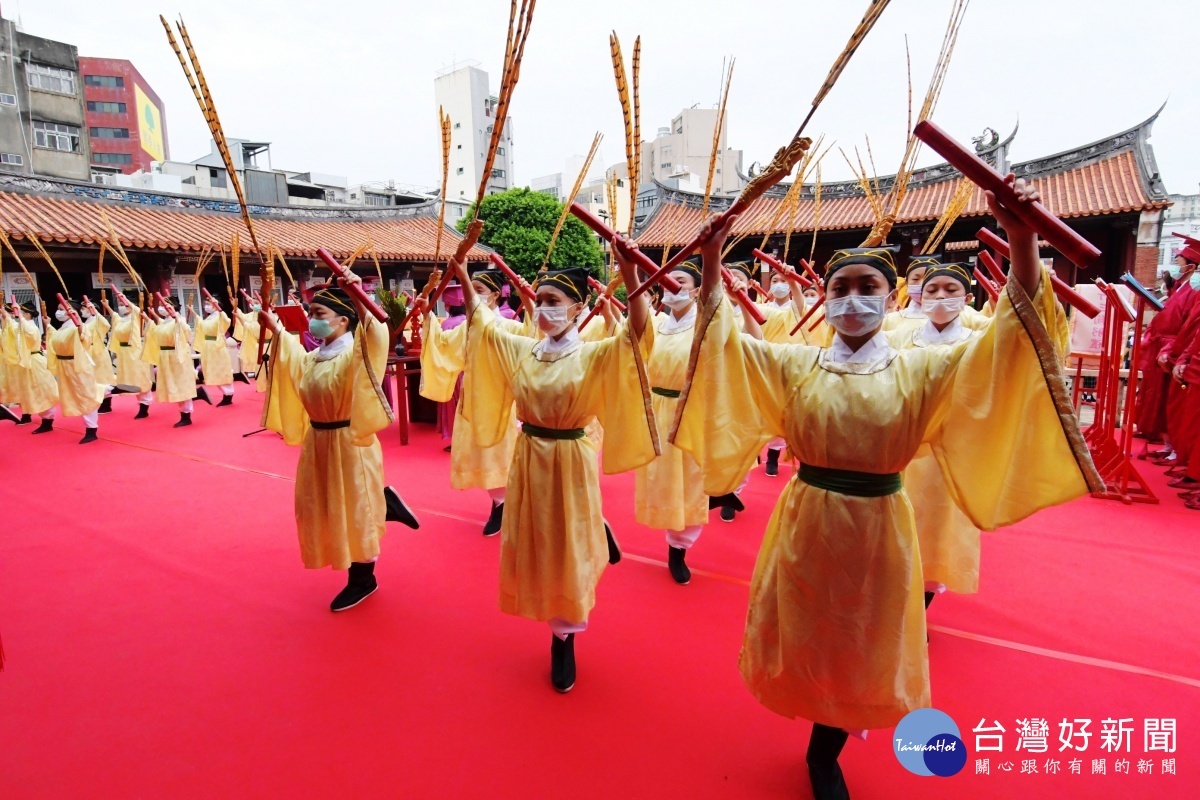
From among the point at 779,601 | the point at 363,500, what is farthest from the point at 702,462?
the point at 363,500

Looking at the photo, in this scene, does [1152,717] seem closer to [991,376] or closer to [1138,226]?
[991,376]

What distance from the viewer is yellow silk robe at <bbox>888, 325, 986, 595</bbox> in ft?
9.79

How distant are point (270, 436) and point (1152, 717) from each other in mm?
8338

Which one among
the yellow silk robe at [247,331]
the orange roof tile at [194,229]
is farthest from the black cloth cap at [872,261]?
the yellow silk robe at [247,331]

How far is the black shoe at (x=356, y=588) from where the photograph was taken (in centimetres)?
346

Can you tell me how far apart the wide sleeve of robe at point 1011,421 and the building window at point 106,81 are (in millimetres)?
46940

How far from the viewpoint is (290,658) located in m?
3.01

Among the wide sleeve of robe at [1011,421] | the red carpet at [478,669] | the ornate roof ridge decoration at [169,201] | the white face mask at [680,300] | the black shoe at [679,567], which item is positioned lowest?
the red carpet at [478,669]

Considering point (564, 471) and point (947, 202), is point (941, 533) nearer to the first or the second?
point (564, 471)

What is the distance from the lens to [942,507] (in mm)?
3031

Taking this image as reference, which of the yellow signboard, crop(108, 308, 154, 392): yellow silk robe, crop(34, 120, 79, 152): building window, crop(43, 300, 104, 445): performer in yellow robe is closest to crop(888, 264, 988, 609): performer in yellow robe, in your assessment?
crop(43, 300, 104, 445): performer in yellow robe

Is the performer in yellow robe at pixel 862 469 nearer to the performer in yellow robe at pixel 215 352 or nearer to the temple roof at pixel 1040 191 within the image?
the temple roof at pixel 1040 191

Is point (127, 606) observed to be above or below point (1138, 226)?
below

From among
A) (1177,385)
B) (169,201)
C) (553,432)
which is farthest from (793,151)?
(169,201)
